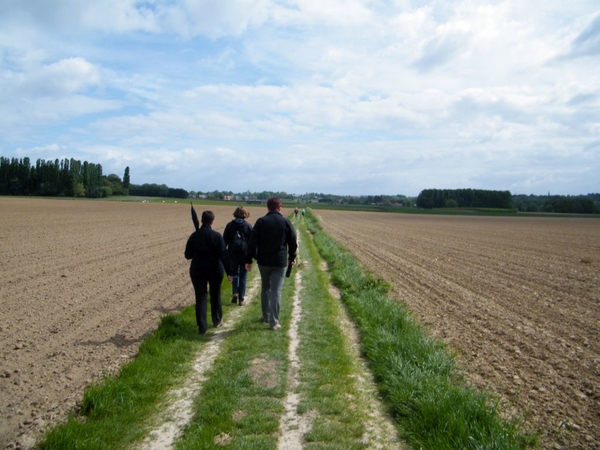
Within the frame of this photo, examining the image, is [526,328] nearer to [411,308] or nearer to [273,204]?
[411,308]

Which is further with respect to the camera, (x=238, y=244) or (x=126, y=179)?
(x=126, y=179)

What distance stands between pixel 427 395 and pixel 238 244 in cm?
555

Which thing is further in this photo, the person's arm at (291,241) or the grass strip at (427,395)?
the person's arm at (291,241)

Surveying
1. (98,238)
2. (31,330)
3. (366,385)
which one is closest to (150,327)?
(31,330)

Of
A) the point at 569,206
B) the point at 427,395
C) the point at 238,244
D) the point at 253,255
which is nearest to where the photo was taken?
the point at 427,395

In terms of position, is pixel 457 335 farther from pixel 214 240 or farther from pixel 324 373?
pixel 214 240

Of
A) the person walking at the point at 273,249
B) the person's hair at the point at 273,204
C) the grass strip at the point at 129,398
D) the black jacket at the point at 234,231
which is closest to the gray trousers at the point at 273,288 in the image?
the person walking at the point at 273,249

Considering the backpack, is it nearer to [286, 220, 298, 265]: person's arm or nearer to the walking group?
the walking group

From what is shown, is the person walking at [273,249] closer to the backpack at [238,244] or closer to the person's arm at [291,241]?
the person's arm at [291,241]

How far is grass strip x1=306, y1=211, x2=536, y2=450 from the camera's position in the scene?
4.10m

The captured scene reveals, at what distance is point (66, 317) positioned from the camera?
8.38 meters

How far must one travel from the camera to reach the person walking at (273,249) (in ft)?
25.7

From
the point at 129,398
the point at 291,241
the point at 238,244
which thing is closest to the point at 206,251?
the point at 291,241

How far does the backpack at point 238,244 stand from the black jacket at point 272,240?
1.53m
